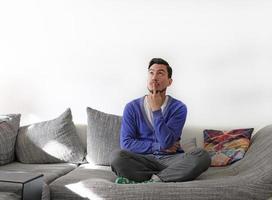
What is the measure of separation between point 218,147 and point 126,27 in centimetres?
122

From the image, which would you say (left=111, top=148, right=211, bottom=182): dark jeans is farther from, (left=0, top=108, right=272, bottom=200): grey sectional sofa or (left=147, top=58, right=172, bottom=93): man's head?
(left=147, top=58, right=172, bottom=93): man's head

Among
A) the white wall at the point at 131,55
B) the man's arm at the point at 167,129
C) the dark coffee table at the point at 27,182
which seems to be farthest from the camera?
the white wall at the point at 131,55

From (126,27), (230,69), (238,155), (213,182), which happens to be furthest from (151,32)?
(213,182)

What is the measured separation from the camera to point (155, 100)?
259 centimetres

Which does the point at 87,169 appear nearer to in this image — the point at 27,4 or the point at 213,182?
the point at 213,182

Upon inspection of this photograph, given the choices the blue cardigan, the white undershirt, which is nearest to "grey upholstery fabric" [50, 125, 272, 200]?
the blue cardigan

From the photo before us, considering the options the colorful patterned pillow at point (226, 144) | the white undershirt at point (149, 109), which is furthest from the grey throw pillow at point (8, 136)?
the colorful patterned pillow at point (226, 144)

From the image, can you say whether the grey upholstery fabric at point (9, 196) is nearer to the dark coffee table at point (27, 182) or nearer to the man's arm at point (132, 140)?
the dark coffee table at point (27, 182)

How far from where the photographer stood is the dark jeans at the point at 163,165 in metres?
2.25

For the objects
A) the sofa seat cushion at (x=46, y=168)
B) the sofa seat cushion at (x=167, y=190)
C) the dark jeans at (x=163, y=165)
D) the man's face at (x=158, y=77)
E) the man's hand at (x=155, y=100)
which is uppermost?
the man's face at (x=158, y=77)

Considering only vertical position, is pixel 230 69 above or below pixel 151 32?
below

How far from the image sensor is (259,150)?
251 cm

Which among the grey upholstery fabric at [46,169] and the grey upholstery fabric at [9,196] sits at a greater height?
the grey upholstery fabric at [9,196]

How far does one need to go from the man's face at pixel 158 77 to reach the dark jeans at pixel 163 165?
464mm
